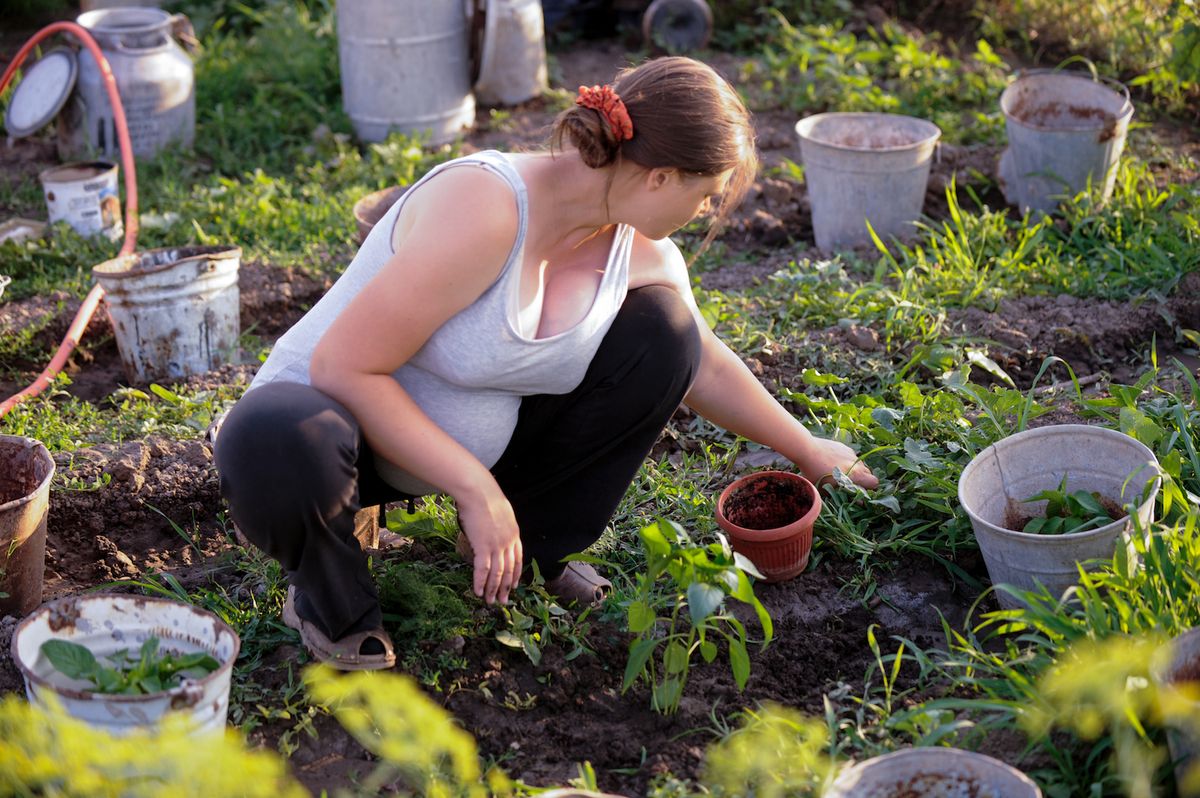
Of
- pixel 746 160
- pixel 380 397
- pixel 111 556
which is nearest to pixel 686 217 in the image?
pixel 746 160

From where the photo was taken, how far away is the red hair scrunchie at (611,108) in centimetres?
206

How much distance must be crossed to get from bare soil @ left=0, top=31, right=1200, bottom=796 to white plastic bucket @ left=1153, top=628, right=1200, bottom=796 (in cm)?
29

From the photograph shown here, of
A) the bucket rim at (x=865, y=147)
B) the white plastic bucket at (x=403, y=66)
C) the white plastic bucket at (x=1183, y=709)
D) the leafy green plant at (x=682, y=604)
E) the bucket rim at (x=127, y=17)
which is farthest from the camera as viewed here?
the white plastic bucket at (x=403, y=66)

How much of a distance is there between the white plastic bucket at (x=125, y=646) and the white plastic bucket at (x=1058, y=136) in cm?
305

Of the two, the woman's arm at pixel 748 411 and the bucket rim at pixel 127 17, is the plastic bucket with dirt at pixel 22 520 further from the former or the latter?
the bucket rim at pixel 127 17

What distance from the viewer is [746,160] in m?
2.20

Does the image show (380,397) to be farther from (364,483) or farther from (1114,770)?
(1114,770)

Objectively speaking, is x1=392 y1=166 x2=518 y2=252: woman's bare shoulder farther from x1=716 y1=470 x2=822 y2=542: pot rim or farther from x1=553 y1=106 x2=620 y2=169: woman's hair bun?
x1=716 y1=470 x2=822 y2=542: pot rim

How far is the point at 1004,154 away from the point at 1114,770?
307cm

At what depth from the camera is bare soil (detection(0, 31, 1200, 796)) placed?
2164 millimetres

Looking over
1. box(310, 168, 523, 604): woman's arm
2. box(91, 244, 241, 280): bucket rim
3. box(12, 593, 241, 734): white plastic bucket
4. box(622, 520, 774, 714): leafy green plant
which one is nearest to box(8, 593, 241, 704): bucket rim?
box(12, 593, 241, 734): white plastic bucket

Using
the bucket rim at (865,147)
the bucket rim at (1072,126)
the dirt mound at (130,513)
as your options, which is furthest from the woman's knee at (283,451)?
the bucket rim at (1072,126)

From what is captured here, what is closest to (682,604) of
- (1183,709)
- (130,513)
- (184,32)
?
(1183,709)

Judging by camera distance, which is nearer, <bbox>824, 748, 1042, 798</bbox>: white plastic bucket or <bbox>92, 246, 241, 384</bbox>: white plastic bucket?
<bbox>824, 748, 1042, 798</bbox>: white plastic bucket
